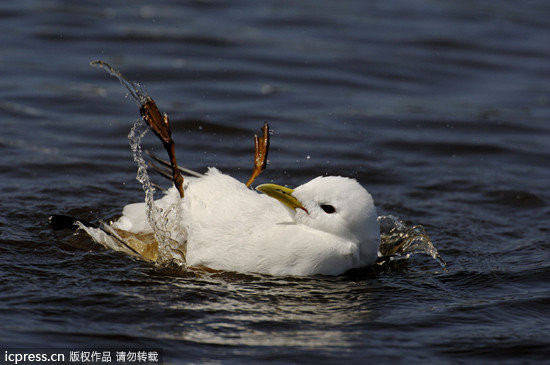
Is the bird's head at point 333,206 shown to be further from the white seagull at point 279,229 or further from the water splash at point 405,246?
the water splash at point 405,246

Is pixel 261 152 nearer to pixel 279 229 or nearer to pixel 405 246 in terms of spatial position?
pixel 279 229

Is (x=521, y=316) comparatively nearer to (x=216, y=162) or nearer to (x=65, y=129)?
(x=216, y=162)

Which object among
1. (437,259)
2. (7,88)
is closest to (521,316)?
(437,259)

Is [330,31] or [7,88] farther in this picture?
[330,31]

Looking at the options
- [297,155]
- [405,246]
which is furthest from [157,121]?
[297,155]

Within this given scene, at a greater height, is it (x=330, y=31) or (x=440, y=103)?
(x=330, y=31)

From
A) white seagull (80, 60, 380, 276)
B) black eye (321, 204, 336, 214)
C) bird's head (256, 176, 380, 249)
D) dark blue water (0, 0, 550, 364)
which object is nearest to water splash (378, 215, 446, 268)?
dark blue water (0, 0, 550, 364)

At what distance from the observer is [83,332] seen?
14.9ft

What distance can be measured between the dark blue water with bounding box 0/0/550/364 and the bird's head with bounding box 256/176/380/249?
36 centimetres

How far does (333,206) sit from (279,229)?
36 cm

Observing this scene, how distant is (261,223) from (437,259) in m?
1.52

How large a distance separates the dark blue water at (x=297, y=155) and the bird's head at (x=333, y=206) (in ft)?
1.17

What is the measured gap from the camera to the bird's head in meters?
5.09

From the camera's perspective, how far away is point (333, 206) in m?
5.12
